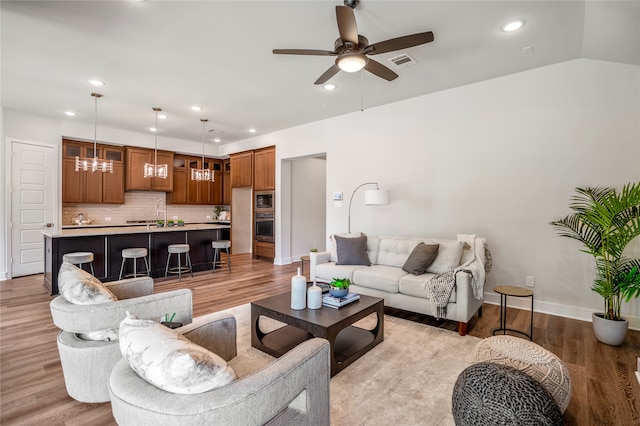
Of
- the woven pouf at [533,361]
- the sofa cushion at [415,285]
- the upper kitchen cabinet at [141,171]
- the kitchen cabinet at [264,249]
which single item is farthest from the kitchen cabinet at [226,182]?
the woven pouf at [533,361]

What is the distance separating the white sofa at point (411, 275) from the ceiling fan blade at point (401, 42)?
91.1 inches

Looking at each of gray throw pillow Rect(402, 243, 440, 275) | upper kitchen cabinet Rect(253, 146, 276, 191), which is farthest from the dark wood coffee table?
upper kitchen cabinet Rect(253, 146, 276, 191)

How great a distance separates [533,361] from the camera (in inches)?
77.4

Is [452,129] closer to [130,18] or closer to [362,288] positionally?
[362,288]

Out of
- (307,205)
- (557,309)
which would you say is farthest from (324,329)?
(307,205)

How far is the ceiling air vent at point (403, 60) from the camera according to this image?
3.61m

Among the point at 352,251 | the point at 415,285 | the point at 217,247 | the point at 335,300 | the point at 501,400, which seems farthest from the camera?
the point at 217,247

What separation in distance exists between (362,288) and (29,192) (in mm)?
6525

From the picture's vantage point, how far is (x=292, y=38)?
3.21 meters

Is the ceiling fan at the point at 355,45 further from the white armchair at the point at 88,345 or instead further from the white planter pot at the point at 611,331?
the white planter pot at the point at 611,331

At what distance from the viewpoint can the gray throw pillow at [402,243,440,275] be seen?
381 centimetres

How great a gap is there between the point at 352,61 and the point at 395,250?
267 cm

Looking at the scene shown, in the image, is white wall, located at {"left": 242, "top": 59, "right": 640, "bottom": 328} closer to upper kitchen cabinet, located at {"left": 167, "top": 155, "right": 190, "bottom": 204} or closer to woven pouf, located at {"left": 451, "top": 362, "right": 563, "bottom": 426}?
woven pouf, located at {"left": 451, "top": 362, "right": 563, "bottom": 426}

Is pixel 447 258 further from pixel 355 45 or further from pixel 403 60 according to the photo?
pixel 355 45
